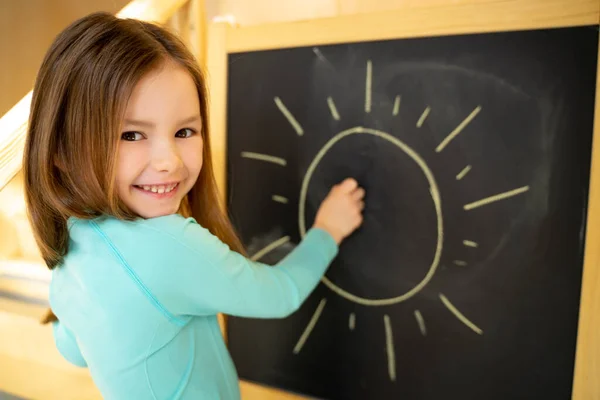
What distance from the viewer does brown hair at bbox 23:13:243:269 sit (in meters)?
0.61

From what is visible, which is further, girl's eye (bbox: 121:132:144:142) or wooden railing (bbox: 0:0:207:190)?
wooden railing (bbox: 0:0:207:190)

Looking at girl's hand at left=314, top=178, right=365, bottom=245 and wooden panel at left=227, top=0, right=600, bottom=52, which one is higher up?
wooden panel at left=227, top=0, right=600, bottom=52

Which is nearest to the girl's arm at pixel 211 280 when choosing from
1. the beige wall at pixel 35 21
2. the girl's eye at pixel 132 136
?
the girl's eye at pixel 132 136

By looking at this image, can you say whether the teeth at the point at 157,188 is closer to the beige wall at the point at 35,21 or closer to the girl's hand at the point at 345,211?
the girl's hand at the point at 345,211

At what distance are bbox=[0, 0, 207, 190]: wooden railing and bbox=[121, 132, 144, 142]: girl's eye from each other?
226 mm

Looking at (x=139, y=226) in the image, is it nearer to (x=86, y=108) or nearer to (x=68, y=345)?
(x=86, y=108)

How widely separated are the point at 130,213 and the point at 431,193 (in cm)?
47

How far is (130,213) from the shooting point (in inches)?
26.4

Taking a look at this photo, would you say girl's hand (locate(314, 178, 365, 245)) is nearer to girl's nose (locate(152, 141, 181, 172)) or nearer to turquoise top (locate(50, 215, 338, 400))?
turquoise top (locate(50, 215, 338, 400))

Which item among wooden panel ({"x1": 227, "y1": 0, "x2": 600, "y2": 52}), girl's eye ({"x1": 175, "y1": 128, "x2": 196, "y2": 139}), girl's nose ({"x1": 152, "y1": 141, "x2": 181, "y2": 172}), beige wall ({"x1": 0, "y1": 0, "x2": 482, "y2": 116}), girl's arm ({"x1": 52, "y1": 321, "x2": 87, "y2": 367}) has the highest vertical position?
beige wall ({"x1": 0, "y1": 0, "x2": 482, "y2": 116})

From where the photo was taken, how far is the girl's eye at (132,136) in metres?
0.64

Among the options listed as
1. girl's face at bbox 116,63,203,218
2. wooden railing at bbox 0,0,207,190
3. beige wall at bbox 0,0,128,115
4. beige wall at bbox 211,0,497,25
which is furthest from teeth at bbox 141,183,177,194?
beige wall at bbox 0,0,128,115

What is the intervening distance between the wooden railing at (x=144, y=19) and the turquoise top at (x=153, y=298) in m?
0.23

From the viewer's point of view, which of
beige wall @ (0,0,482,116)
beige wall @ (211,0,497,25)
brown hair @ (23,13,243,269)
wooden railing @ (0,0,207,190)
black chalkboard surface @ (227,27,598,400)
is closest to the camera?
brown hair @ (23,13,243,269)
